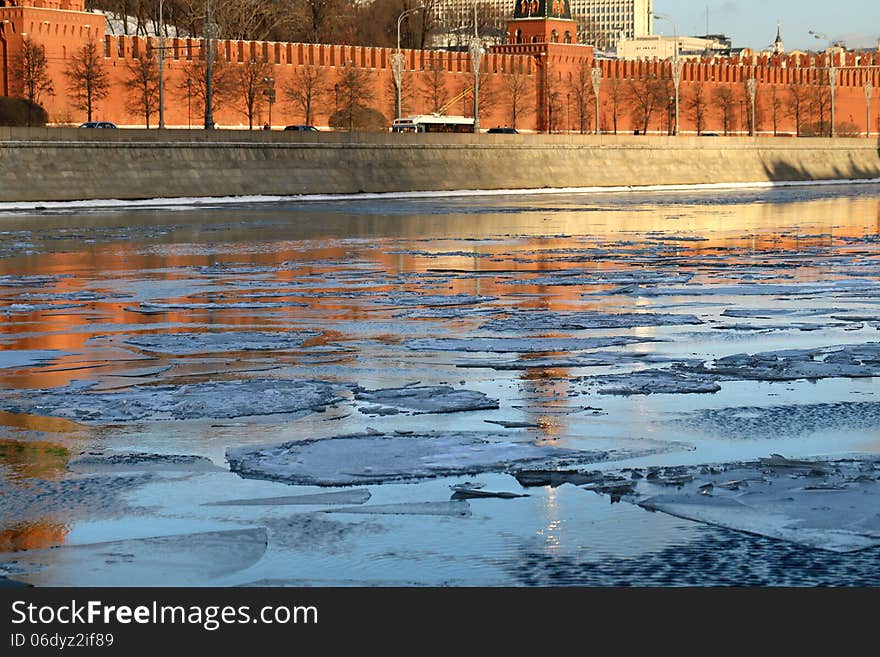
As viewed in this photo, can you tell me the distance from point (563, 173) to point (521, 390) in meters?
31.9

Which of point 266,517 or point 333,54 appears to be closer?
point 266,517

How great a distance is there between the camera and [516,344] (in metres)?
7.34

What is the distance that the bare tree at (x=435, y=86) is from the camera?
54.5m

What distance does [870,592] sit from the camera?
10.6 ft

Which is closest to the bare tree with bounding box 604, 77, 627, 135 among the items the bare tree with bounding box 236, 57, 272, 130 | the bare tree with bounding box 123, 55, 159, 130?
the bare tree with bounding box 236, 57, 272, 130

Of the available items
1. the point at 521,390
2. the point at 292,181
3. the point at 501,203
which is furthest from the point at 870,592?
the point at 292,181

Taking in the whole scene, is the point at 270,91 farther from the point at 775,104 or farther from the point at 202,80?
the point at 775,104

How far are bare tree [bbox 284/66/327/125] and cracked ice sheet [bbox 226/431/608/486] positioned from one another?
4561cm

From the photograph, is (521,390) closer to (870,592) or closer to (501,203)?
(870,592)

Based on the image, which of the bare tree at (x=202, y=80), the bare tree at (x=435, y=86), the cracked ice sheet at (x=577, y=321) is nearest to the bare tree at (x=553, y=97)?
the bare tree at (x=435, y=86)

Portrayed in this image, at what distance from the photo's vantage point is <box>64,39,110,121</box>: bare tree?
42.8 meters

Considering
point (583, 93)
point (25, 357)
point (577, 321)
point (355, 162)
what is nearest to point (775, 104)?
point (583, 93)

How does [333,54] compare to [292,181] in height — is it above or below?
above

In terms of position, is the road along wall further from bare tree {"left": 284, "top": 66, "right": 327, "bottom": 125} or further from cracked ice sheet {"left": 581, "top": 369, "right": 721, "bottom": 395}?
cracked ice sheet {"left": 581, "top": 369, "right": 721, "bottom": 395}
